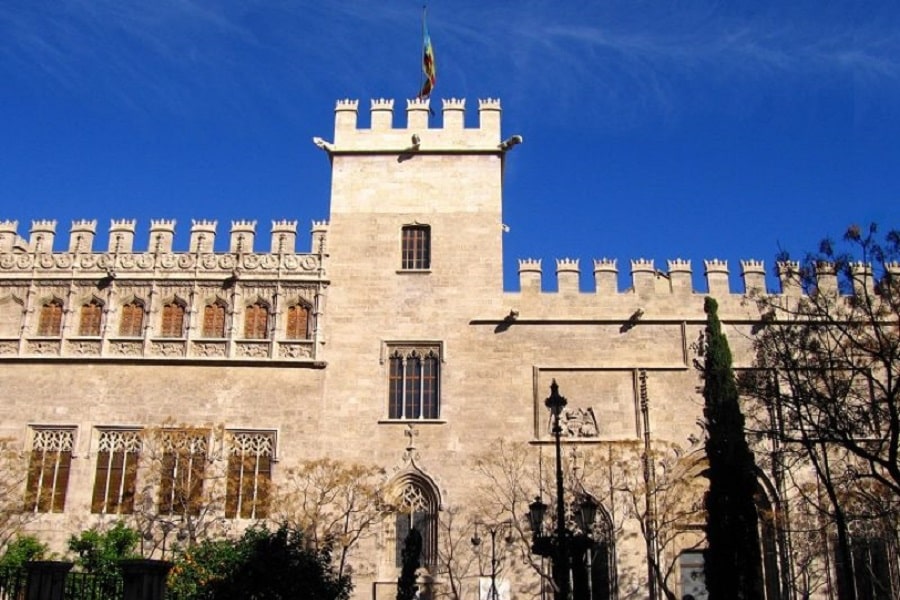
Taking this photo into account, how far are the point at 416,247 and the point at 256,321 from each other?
512cm

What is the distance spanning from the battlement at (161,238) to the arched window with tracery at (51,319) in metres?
1.63

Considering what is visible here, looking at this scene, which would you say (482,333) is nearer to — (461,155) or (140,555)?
(461,155)

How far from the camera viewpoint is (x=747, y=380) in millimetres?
18875

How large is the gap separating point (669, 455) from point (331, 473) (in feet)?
29.5

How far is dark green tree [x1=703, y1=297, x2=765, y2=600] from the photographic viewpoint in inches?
765

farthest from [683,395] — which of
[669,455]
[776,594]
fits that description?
[776,594]

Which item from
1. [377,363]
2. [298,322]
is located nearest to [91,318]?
[298,322]

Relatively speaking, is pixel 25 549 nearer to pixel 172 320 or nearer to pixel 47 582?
pixel 172 320

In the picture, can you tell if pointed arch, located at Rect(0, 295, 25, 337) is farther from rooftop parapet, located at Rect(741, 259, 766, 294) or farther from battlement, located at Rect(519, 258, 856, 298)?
rooftop parapet, located at Rect(741, 259, 766, 294)

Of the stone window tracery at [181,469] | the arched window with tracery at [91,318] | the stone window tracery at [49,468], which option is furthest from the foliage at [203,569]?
the arched window with tracery at [91,318]

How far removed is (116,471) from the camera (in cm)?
2428

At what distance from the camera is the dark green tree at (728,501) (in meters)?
19.4

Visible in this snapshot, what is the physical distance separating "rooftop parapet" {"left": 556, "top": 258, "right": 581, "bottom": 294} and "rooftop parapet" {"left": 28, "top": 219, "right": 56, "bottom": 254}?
1495 cm

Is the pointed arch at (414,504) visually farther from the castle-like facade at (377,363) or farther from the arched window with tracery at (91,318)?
the arched window with tracery at (91,318)
